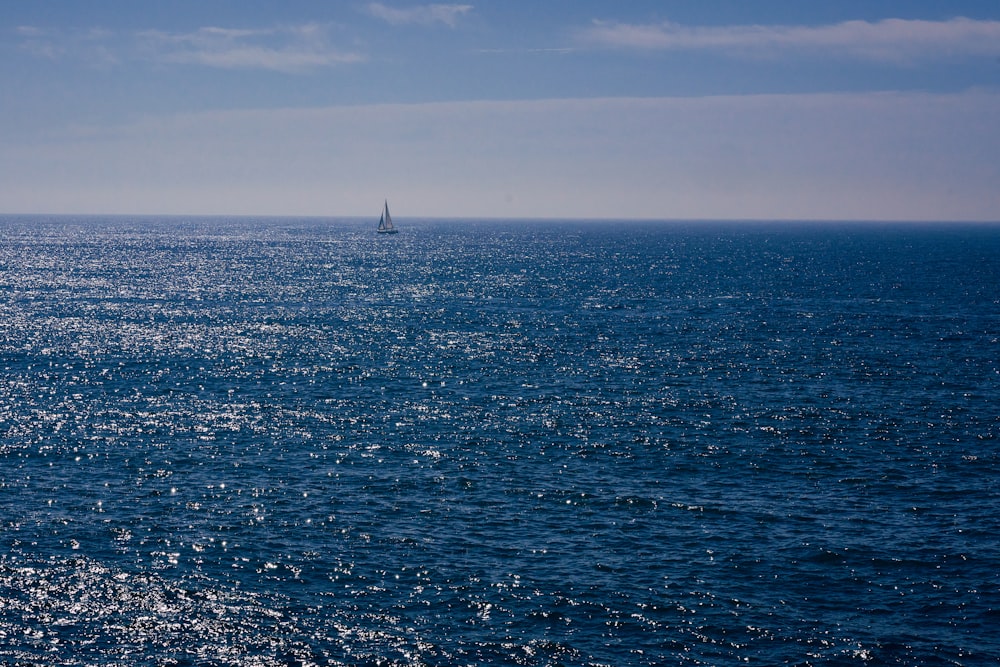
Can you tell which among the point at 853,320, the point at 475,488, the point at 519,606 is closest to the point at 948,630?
the point at 519,606

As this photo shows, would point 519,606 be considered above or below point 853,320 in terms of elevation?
below

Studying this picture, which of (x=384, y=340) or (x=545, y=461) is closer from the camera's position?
(x=545, y=461)

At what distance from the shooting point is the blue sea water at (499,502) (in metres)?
44.8

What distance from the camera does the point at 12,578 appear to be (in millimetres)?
49375

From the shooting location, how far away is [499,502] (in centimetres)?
6366

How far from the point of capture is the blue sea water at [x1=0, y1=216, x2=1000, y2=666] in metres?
44.8

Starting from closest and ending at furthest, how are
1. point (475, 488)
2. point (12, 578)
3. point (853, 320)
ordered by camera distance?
point (12, 578)
point (475, 488)
point (853, 320)

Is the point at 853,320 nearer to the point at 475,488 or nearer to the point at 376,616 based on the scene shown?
the point at 475,488

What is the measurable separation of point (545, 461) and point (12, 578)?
4019 centimetres

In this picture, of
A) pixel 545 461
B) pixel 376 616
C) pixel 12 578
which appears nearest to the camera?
pixel 376 616

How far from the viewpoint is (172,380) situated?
10256cm

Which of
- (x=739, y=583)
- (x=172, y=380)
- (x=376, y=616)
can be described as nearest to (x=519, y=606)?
(x=376, y=616)

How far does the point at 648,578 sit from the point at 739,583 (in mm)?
5252

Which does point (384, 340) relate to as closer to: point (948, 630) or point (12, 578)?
point (12, 578)
